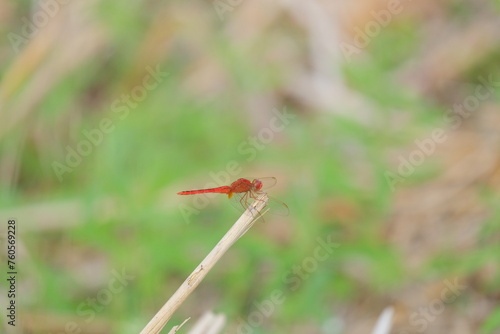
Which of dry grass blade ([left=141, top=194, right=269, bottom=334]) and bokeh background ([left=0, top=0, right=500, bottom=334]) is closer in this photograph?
dry grass blade ([left=141, top=194, right=269, bottom=334])

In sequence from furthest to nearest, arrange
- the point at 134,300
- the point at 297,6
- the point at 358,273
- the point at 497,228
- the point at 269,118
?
the point at 297,6
the point at 269,118
the point at 358,273
the point at 134,300
the point at 497,228

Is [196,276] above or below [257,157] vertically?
above

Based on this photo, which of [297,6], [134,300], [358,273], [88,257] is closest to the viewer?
[134,300]

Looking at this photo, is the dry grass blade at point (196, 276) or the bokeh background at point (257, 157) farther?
the bokeh background at point (257, 157)

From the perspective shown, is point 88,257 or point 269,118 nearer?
point 88,257

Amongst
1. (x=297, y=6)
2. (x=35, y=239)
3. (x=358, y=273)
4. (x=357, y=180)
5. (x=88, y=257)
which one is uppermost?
(x=297, y=6)

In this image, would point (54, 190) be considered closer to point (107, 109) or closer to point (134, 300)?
point (107, 109)

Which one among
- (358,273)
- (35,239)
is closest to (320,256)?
(358,273)

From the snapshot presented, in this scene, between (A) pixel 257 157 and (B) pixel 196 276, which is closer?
(B) pixel 196 276
